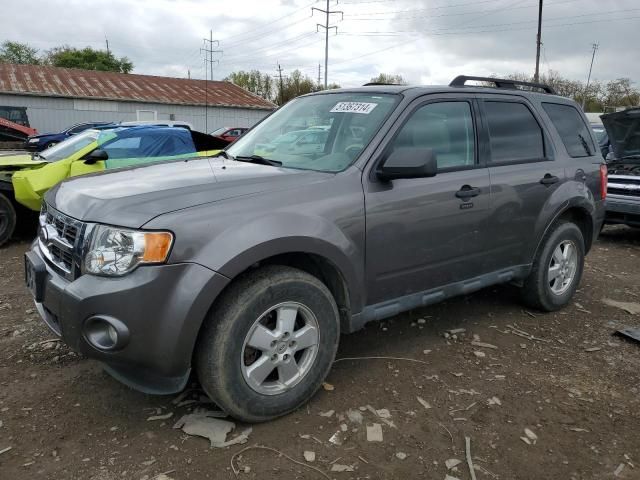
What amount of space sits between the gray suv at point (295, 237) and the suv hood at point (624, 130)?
4.15 meters

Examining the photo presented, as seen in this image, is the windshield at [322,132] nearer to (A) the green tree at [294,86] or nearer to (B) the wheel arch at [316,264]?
(B) the wheel arch at [316,264]

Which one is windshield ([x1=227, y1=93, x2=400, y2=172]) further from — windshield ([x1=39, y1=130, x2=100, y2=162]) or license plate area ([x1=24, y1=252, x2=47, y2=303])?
windshield ([x1=39, y1=130, x2=100, y2=162])

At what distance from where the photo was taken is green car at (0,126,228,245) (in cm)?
645

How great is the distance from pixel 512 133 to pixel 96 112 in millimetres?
32253

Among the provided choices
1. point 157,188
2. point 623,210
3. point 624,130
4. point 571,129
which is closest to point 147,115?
point 624,130

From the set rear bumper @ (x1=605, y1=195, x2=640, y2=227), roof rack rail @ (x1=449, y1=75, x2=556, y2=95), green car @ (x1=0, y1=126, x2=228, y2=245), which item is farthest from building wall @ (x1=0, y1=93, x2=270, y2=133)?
roof rack rail @ (x1=449, y1=75, x2=556, y2=95)

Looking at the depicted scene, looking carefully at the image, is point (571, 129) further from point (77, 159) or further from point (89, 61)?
point (89, 61)

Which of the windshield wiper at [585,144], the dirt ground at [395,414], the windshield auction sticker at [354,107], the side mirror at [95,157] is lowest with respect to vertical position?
the dirt ground at [395,414]

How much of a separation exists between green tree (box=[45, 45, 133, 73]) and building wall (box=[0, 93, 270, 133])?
29.0 metres

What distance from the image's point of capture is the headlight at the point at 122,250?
7.67 feet

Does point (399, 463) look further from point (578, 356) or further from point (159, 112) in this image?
point (159, 112)

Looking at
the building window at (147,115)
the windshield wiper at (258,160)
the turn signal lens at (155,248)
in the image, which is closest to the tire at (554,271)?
the windshield wiper at (258,160)

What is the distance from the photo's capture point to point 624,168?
314 inches

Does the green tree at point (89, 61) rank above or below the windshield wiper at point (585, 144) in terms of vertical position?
above
